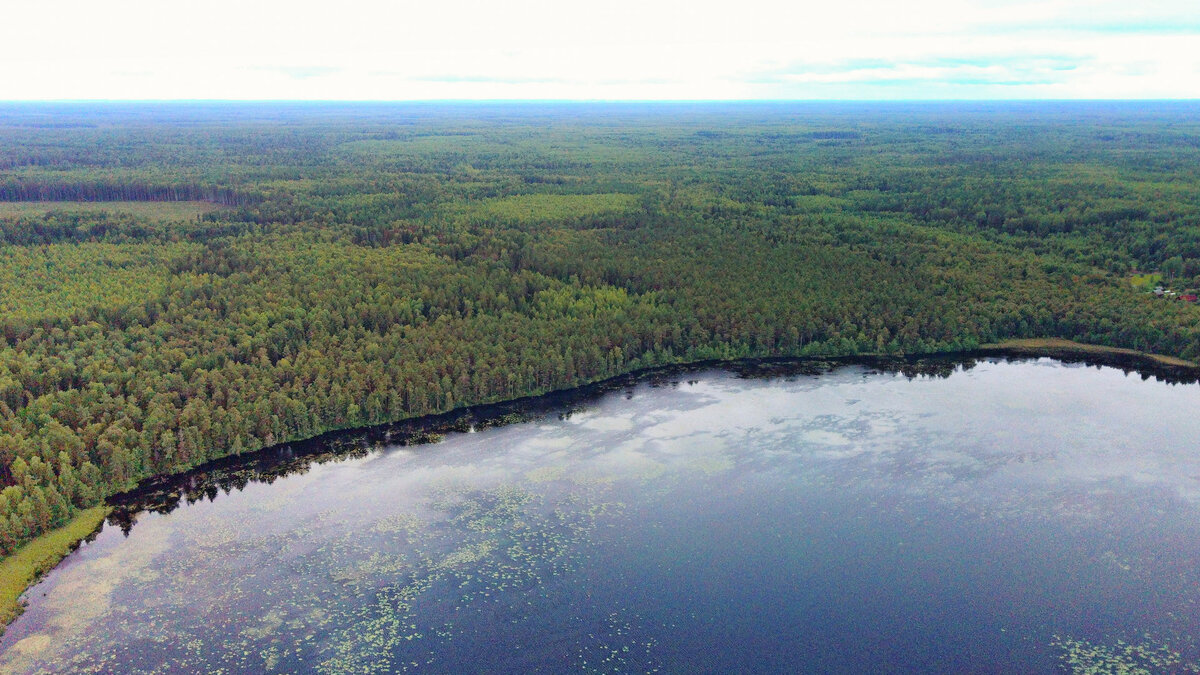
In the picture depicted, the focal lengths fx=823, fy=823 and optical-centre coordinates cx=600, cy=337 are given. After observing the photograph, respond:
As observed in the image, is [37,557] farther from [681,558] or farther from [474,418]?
[681,558]

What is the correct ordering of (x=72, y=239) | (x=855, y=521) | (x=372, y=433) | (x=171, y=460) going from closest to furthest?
(x=855, y=521), (x=171, y=460), (x=372, y=433), (x=72, y=239)

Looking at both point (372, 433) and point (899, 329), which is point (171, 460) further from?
point (899, 329)

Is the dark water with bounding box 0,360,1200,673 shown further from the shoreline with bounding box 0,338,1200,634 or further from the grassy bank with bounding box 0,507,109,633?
the shoreline with bounding box 0,338,1200,634

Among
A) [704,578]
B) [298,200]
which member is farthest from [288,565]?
[298,200]

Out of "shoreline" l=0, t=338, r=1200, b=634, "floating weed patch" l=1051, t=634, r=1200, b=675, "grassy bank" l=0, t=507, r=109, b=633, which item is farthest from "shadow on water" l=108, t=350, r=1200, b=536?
"floating weed patch" l=1051, t=634, r=1200, b=675

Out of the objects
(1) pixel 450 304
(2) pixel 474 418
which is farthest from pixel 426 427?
(1) pixel 450 304

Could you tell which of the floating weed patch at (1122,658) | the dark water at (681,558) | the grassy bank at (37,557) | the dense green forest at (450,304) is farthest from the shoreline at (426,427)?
the floating weed patch at (1122,658)

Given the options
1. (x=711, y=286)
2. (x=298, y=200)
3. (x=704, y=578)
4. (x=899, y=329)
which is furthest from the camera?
(x=298, y=200)
